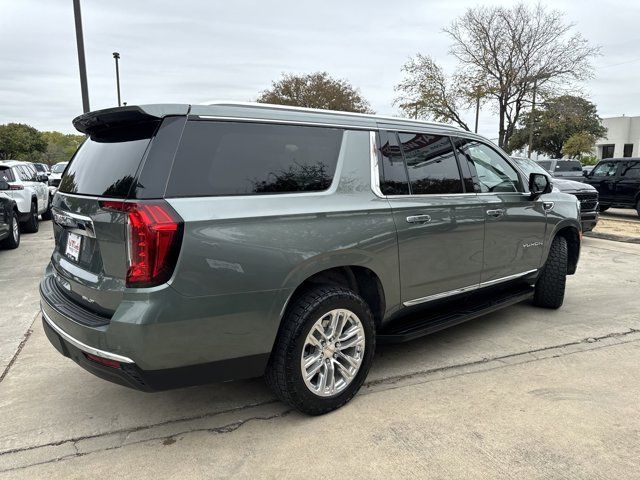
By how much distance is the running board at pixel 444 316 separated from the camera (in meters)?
3.52

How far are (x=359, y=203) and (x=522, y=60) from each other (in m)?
27.3

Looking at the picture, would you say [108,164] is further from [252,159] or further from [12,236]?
[12,236]

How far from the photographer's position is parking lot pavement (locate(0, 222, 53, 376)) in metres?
4.49

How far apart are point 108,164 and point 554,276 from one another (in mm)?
4293

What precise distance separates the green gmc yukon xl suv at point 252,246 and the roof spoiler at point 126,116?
0.01 metres

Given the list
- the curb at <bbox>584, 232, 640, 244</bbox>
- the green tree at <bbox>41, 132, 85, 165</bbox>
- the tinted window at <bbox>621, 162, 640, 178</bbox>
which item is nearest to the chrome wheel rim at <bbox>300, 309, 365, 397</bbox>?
the curb at <bbox>584, 232, 640, 244</bbox>

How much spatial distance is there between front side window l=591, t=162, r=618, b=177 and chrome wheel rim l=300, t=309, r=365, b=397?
47.4 ft

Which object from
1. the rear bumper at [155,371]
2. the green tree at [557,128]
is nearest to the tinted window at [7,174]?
the rear bumper at [155,371]

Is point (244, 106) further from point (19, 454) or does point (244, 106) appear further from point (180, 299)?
point (19, 454)

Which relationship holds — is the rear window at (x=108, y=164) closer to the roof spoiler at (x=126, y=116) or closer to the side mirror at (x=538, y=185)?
the roof spoiler at (x=126, y=116)

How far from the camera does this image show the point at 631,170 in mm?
14250

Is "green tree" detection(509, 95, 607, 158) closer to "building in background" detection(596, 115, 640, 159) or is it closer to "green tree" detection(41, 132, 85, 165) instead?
"building in background" detection(596, 115, 640, 159)

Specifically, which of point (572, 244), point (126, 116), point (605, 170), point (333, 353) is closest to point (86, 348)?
point (126, 116)

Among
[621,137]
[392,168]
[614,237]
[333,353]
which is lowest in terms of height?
[614,237]
